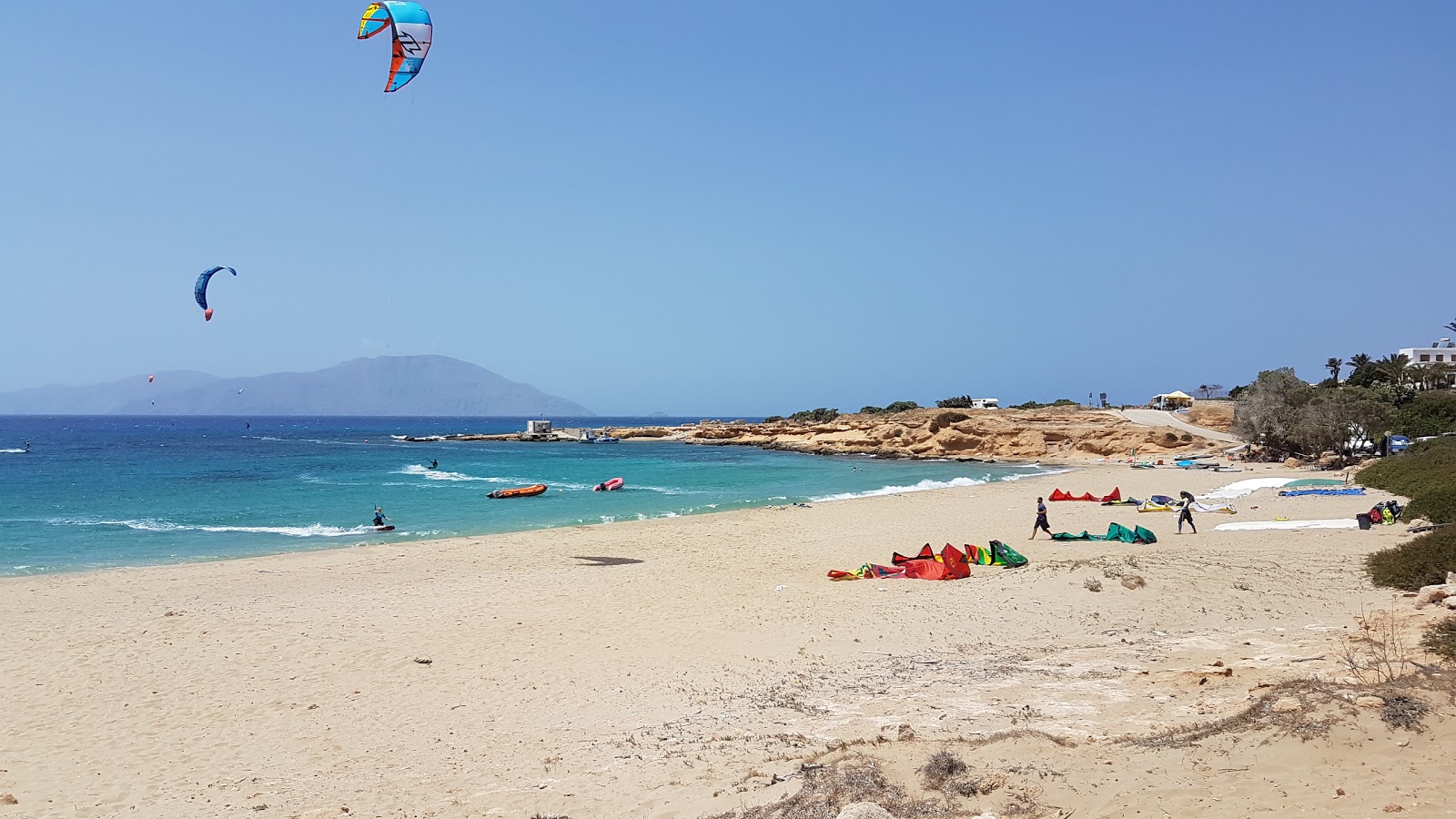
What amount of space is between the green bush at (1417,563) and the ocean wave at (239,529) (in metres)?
22.5

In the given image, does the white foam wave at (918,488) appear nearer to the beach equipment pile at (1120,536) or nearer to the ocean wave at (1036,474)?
the ocean wave at (1036,474)

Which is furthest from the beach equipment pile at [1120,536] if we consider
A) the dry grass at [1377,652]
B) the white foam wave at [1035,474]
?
the white foam wave at [1035,474]

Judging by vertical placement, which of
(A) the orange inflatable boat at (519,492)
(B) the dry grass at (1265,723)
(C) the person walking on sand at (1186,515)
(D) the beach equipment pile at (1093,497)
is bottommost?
(A) the orange inflatable boat at (519,492)

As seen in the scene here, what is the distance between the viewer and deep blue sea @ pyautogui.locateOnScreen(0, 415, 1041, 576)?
21156 millimetres

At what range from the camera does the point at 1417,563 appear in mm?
9938

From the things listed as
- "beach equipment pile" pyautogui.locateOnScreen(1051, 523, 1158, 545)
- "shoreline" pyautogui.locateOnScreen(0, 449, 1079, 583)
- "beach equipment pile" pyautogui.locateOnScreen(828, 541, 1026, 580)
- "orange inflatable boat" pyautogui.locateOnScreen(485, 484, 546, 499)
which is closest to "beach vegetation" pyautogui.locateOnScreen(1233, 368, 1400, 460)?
"shoreline" pyautogui.locateOnScreen(0, 449, 1079, 583)

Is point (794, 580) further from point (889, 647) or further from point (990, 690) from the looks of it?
point (990, 690)

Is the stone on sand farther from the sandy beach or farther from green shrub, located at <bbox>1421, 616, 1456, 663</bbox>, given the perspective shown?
green shrub, located at <bbox>1421, 616, 1456, 663</bbox>

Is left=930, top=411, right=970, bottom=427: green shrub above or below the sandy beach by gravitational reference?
above

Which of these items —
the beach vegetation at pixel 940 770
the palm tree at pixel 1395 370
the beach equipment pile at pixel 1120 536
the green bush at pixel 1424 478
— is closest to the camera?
the beach vegetation at pixel 940 770

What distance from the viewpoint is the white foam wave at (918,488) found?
31.5 metres

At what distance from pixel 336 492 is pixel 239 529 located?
10.4 meters

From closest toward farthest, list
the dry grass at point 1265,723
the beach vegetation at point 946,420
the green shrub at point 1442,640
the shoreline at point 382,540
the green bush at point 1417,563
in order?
1. the dry grass at point 1265,723
2. the green shrub at point 1442,640
3. the green bush at point 1417,563
4. the shoreline at point 382,540
5. the beach vegetation at point 946,420

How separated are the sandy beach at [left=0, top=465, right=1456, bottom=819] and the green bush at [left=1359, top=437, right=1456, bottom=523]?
4.12ft
